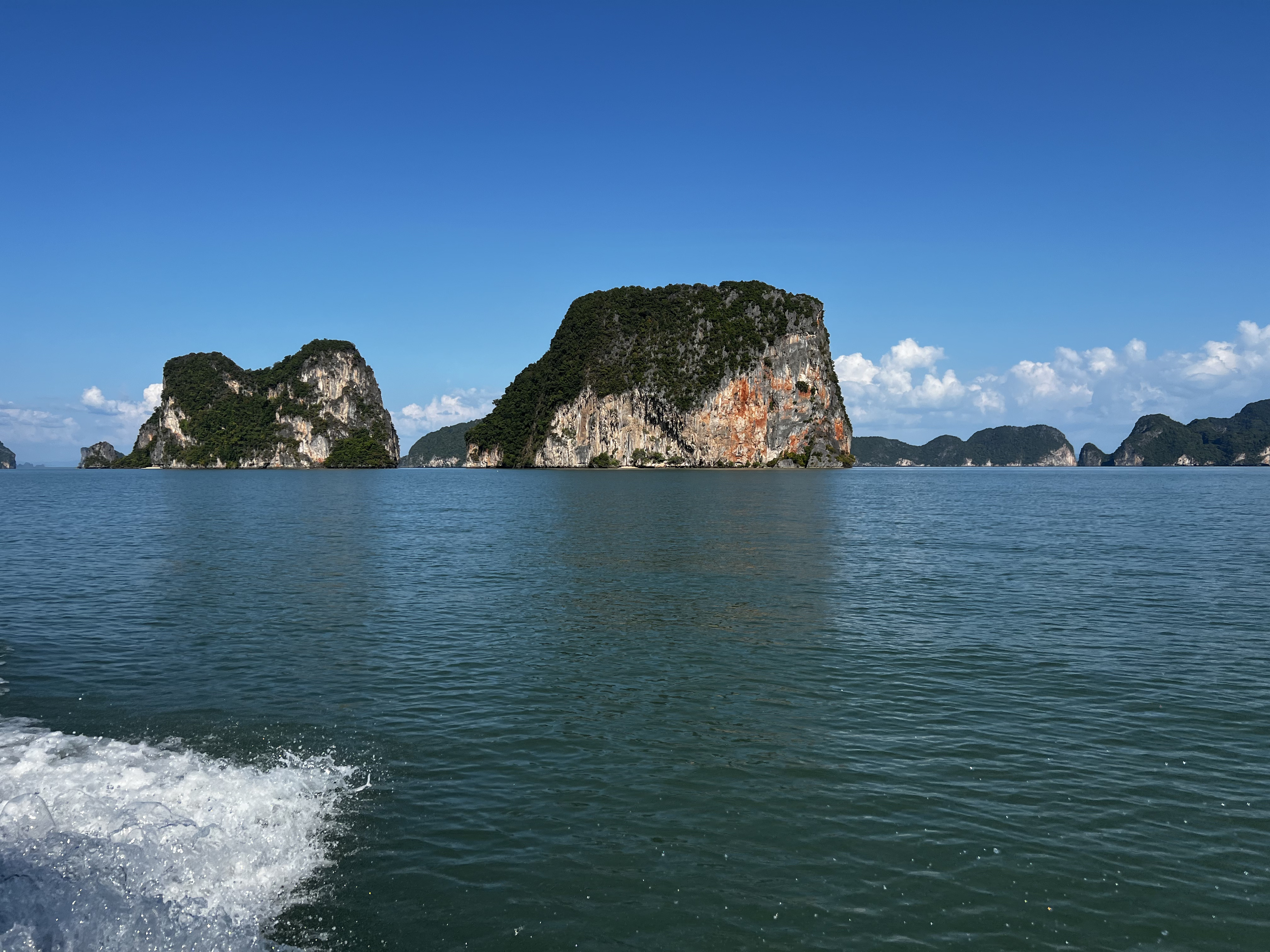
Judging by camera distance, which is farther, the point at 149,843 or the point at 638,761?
the point at 638,761

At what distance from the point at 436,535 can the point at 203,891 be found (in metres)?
40.8

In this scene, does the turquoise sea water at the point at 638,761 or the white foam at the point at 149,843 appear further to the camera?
the turquoise sea water at the point at 638,761

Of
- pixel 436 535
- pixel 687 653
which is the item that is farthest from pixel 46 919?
pixel 436 535

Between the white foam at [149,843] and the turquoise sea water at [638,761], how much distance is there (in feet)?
0.17

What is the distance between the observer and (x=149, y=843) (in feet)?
31.6

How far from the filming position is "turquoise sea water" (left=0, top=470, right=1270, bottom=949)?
27.6 ft

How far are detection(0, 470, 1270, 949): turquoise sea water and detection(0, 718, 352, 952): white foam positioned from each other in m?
0.05

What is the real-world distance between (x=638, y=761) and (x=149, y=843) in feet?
23.0

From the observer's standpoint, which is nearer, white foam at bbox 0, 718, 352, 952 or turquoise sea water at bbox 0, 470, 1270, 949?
white foam at bbox 0, 718, 352, 952

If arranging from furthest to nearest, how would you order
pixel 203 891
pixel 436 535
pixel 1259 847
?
pixel 436 535, pixel 1259 847, pixel 203 891

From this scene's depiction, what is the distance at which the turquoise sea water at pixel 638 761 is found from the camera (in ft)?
27.6

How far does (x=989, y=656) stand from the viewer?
62.0 ft

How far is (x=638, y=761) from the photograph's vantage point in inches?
498

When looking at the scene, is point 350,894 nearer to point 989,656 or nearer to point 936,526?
point 989,656
